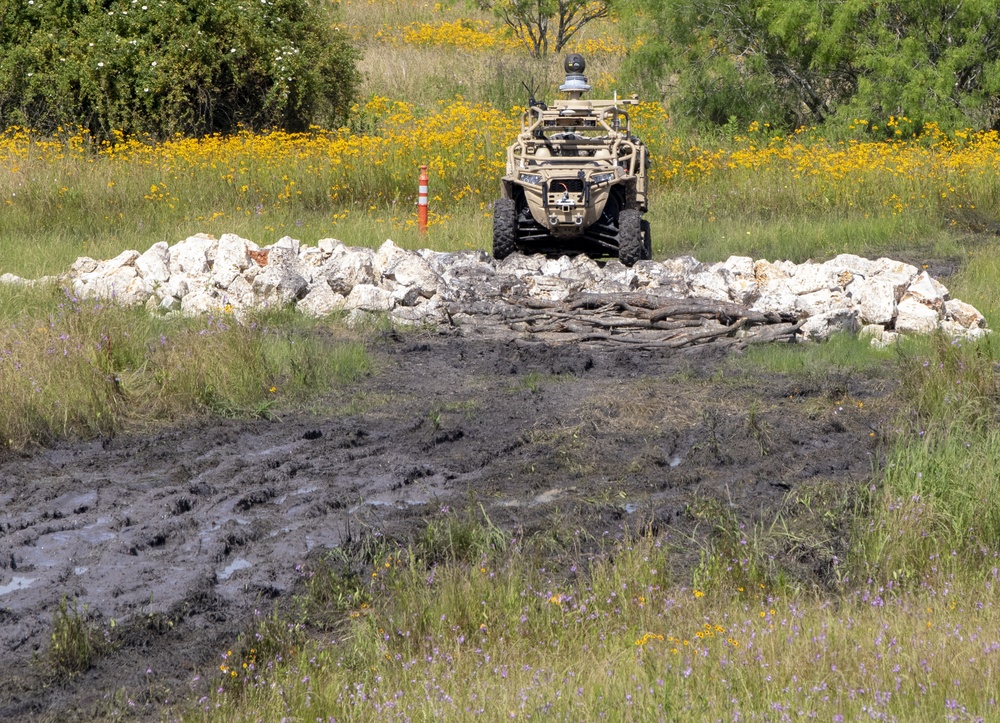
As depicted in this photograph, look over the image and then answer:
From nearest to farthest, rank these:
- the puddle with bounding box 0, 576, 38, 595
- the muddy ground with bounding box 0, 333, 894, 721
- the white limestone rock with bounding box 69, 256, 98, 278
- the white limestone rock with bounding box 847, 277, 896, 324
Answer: the muddy ground with bounding box 0, 333, 894, 721 → the puddle with bounding box 0, 576, 38, 595 → the white limestone rock with bounding box 847, 277, 896, 324 → the white limestone rock with bounding box 69, 256, 98, 278

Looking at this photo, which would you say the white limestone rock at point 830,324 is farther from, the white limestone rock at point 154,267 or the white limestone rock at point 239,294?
the white limestone rock at point 154,267

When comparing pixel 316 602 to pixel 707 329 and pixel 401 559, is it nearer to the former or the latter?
pixel 401 559

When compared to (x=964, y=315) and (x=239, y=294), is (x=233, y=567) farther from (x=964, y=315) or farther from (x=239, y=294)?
(x=964, y=315)

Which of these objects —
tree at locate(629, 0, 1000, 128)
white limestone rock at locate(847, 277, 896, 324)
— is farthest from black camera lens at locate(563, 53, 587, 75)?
tree at locate(629, 0, 1000, 128)

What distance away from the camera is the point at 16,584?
601 cm

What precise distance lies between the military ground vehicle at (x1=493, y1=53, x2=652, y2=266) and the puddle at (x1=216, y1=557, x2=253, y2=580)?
756 cm

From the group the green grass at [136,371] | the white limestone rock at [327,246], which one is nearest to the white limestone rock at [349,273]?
the white limestone rock at [327,246]

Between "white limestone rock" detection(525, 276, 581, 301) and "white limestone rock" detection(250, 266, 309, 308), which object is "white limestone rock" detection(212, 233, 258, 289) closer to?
"white limestone rock" detection(250, 266, 309, 308)

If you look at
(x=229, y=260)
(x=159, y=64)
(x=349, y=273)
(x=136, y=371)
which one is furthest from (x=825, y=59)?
(x=136, y=371)

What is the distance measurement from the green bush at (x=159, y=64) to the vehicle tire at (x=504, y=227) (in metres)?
10.1

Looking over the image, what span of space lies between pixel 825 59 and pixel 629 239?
→ 10.8 m

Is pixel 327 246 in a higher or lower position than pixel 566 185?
lower

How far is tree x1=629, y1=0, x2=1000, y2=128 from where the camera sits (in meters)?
21.6

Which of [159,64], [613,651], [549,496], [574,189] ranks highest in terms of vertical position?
[159,64]
